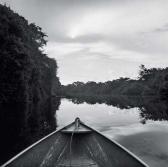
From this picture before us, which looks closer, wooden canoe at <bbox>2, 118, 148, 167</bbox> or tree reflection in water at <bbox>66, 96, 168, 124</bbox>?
wooden canoe at <bbox>2, 118, 148, 167</bbox>

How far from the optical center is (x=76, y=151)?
395 inches

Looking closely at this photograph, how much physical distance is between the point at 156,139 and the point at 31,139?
6676mm

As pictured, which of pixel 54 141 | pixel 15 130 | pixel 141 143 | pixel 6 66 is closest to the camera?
pixel 54 141

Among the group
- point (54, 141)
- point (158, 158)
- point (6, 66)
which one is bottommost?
point (158, 158)

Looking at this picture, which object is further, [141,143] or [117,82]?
[117,82]

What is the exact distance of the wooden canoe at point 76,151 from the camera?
8227mm

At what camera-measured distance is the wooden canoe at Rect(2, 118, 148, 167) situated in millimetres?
8227

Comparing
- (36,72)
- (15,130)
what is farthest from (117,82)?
(15,130)

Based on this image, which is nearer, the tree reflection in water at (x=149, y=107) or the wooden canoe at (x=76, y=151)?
the wooden canoe at (x=76, y=151)

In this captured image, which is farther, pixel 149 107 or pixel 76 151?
pixel 149 107

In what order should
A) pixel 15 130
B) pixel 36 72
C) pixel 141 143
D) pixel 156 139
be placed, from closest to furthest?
pixel 141 143 → pixel 156 139 → pixel 15 130 → pixel 36 72

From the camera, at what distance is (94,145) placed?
33.2ft

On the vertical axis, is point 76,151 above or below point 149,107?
below

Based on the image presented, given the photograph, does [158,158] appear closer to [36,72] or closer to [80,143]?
[80,143]
